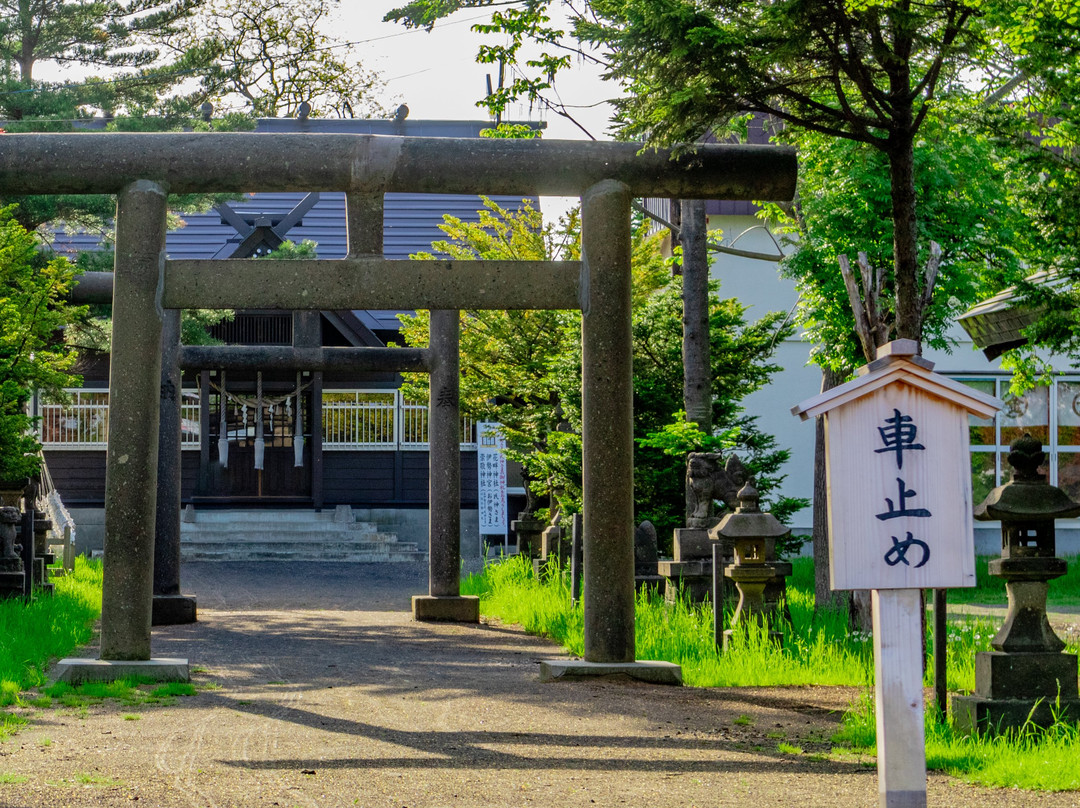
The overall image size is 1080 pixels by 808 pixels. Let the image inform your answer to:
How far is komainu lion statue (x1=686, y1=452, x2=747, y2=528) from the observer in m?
11.2

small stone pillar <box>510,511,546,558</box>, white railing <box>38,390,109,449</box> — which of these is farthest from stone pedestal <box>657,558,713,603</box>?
white railing <box>38,390,109,449</box>

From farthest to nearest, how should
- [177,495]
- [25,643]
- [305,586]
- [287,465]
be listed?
[287,465]
[305,586]
[177,495]
[25,643]

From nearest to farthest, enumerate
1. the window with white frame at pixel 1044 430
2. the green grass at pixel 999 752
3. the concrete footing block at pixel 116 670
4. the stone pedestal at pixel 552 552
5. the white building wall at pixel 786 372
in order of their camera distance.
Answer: the green grass at pixel 999 752, the concrete footing block at pixel 116 670, the stone pedestal at pixel 552 552, the window with white frame at pixel 1044 430, the white building wall at pixel 786 372

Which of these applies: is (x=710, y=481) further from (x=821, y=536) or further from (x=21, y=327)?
(x=21, y=327)

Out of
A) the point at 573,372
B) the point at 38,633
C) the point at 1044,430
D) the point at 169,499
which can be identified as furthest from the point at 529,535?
the point at 1044,430

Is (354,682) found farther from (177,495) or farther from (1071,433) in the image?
(1071,433)

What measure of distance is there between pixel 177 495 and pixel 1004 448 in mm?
15492

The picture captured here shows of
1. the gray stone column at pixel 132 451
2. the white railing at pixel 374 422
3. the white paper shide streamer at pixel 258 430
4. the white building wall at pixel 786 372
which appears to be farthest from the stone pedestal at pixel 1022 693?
the white paper shide streamer at pixel 258 430

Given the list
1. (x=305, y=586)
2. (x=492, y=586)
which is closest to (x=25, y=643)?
(x=492, y=586)

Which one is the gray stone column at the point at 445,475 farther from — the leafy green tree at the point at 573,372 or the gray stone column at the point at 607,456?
the gray stone column at the point at 607,456

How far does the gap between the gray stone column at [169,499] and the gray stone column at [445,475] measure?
2.55 meters

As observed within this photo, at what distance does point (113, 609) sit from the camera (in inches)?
314

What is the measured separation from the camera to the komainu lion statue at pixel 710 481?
1120 centimetres

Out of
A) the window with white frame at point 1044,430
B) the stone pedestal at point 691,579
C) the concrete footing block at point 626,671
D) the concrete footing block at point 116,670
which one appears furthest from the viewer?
the window with white frame at point 1044,430
